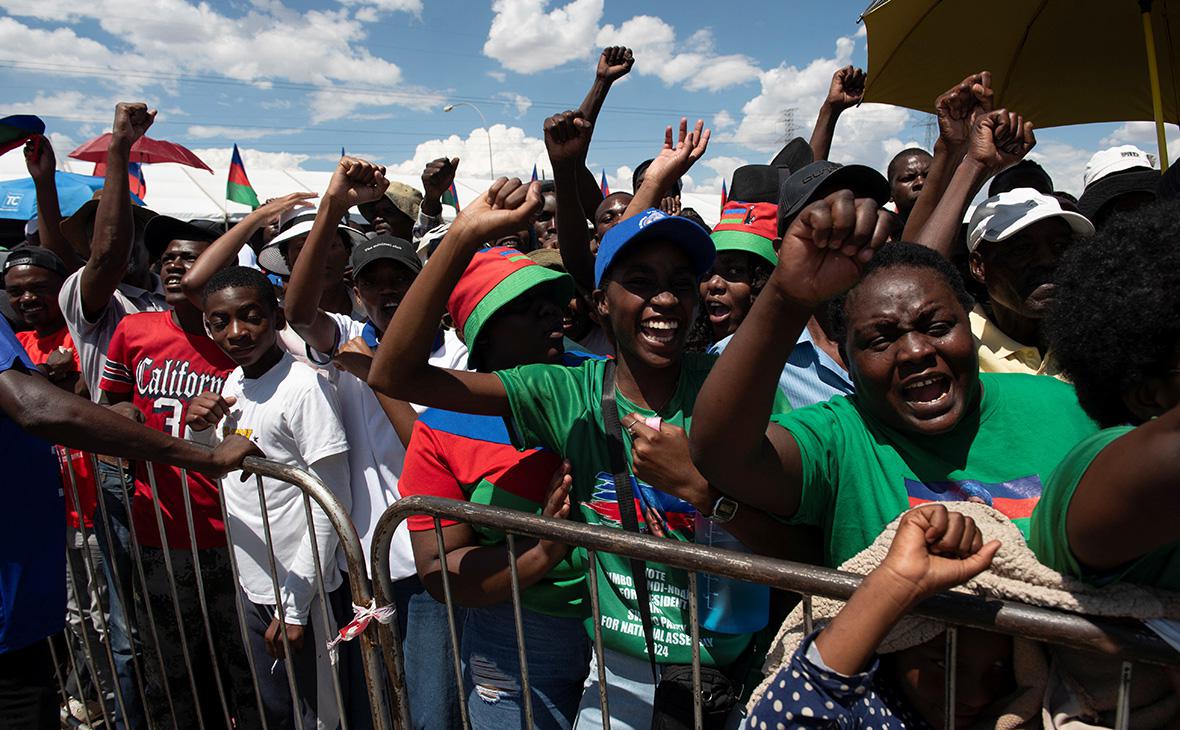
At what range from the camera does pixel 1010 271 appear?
2.79m

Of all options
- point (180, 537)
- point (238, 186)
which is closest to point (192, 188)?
point (238, 186)

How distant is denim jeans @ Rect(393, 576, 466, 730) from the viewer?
2.84 metres

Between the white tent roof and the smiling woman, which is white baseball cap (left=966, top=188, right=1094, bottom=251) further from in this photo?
the white tent roof

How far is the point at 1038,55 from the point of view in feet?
14.2

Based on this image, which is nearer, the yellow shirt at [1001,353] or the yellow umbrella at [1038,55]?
the yellow shirt at [1001,353]

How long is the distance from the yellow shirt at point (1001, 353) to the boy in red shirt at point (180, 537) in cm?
311

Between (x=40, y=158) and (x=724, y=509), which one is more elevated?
(x=40, y=158)

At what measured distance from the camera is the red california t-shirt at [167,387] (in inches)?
135

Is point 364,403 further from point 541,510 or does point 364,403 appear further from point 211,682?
point 211,682

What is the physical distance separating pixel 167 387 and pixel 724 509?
2908 mm

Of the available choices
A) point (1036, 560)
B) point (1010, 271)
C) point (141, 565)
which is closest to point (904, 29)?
point (1010, 271)

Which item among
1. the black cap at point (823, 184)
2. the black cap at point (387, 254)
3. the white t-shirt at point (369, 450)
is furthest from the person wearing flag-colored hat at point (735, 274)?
the black cap at point (387, 254)

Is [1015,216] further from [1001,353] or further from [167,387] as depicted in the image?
[167,387]

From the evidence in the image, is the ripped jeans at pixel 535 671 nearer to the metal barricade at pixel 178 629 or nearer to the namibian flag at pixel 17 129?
the metal barricade at pixel 178 629
